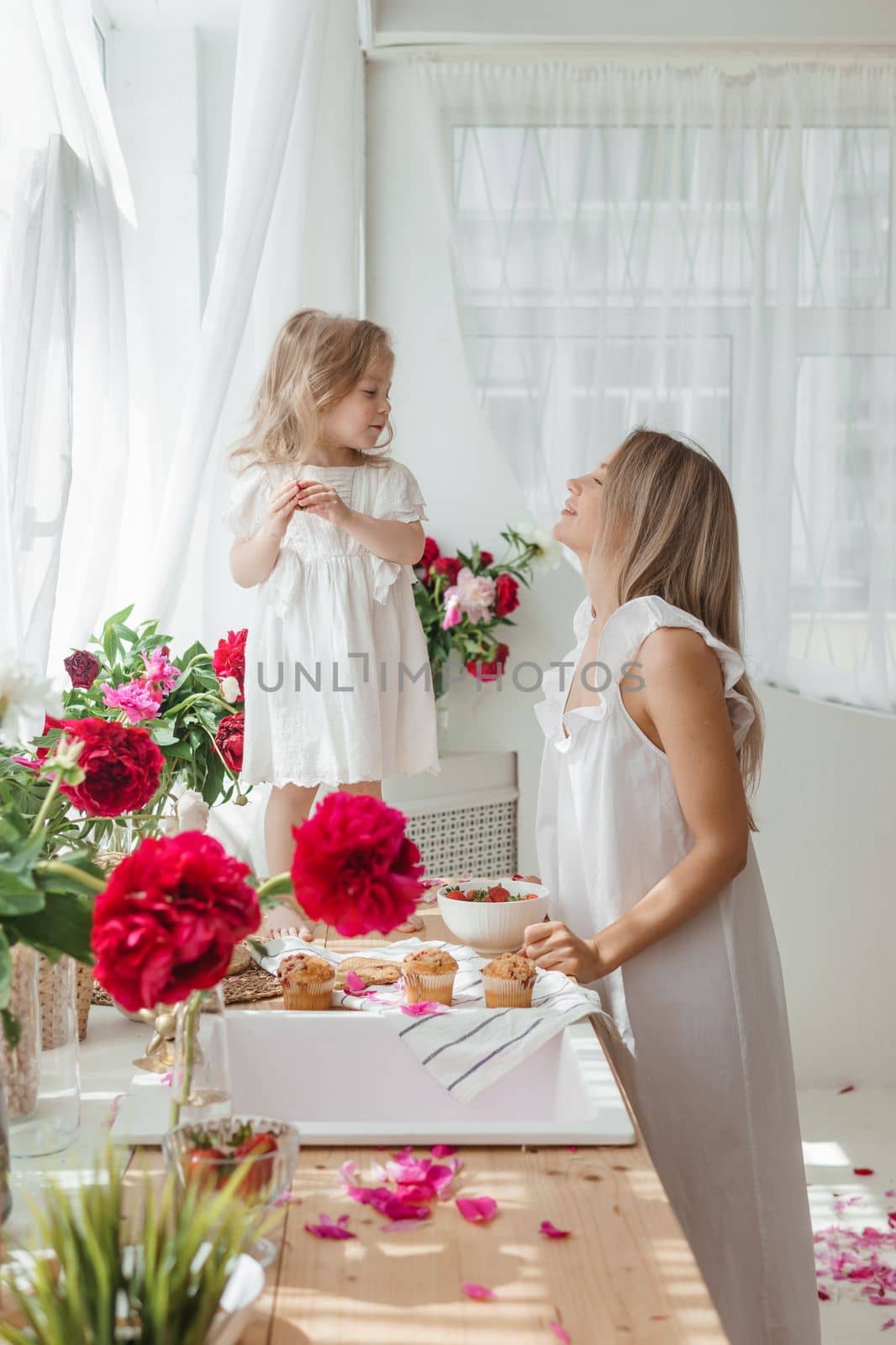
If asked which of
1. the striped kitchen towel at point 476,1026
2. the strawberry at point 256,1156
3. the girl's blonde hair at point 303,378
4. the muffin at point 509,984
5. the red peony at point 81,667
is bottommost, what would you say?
the striped kitchen towel at point 476,1026

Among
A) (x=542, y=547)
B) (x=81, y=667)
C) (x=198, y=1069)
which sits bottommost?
(x=198, y=1069)

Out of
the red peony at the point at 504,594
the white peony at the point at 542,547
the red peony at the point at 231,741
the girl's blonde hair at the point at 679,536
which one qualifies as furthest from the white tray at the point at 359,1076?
the white peony at the point at 542,547

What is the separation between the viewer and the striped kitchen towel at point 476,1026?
3.74ft

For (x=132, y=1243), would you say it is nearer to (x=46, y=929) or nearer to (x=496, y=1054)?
(x=46, y=929)

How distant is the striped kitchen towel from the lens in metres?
1.14

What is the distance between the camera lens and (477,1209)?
86 cm

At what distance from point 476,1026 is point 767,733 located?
228 centimetres

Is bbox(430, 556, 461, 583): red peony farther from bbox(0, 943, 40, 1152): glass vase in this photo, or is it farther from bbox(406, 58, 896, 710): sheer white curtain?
bbox(0, 943, 40, 1152): glass vase

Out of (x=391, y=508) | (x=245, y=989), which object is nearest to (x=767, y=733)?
(x=391, y=508)

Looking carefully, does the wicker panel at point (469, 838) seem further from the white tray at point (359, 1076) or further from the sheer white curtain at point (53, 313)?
the white tray at point (359, 1076)

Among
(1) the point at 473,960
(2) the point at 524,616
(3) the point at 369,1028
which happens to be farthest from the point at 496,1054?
(2) the point at 524,616

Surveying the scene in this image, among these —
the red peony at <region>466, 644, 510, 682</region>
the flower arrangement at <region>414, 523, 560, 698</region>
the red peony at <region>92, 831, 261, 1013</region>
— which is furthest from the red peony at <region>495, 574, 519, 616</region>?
the red peony at <region>92, 831, 261, 1013</region>

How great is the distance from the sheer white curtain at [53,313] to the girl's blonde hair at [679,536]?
2.47ft

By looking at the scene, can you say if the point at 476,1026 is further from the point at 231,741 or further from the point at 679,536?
the point at 231,741
